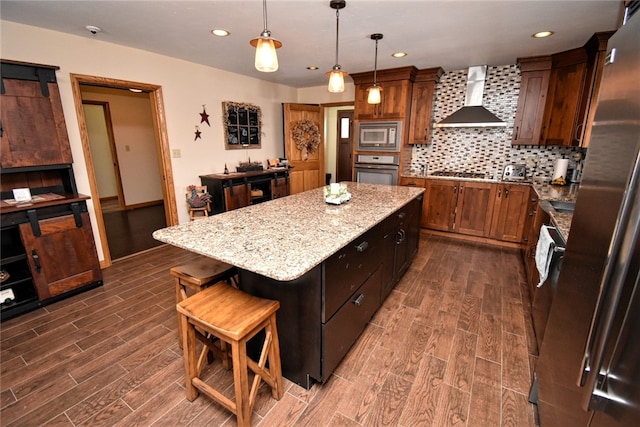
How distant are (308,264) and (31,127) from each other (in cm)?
284

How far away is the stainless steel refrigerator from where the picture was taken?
0.73 metres

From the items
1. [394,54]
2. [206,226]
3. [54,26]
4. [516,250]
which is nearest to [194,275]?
[206,226]

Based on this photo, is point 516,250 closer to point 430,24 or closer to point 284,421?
point 430,24

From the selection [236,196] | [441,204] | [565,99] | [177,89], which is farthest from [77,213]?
[565,99]

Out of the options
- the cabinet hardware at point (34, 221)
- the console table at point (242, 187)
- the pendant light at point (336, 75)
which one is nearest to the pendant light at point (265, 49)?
the pendant light at point (336, 75)

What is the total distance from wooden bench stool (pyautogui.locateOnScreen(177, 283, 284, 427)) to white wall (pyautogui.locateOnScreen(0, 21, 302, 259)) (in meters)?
2.52

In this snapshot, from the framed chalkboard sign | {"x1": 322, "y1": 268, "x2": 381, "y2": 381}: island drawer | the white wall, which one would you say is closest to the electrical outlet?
the white wall

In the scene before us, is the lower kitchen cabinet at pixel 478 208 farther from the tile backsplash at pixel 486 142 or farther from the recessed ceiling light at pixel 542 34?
the recessed ceiling light at pixel 542 34

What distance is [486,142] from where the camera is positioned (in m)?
4.18

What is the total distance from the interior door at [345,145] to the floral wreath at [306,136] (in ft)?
6.71

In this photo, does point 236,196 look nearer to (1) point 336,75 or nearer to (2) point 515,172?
(1) point 336,75

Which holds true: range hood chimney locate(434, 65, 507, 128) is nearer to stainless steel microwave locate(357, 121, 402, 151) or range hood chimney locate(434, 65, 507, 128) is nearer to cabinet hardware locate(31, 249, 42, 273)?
stainless steel microwave locate(357, 121, 402, 151)

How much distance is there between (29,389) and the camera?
64.9 inches

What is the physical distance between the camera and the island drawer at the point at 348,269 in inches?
58.7
